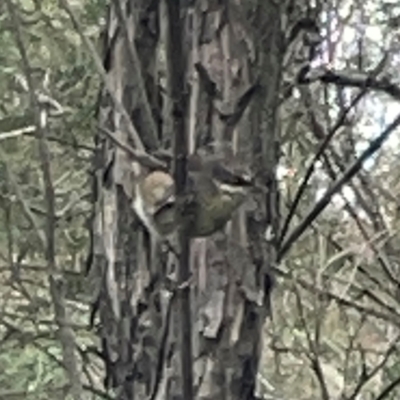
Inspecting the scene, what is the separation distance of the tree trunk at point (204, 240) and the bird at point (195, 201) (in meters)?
0.22

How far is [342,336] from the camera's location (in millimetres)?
2682

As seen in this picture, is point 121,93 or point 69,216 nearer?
point 121,93

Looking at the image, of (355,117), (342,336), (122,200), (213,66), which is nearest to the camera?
(213,66)

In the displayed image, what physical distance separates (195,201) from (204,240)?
52cm

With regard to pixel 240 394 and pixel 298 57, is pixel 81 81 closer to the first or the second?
pixel 298 57

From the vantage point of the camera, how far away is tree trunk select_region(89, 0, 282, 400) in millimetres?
1156

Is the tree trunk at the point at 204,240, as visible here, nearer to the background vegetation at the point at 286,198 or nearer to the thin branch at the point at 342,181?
the thin branch at the point at 342,181

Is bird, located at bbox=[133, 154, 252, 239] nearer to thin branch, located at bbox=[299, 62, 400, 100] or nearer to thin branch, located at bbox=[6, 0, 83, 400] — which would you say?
thin branch, located at bbox=[6, 0, 83, 400]

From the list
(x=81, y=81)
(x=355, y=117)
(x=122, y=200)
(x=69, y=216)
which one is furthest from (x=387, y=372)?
(x=122, y=200)

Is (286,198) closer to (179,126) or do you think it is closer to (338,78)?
(338,78)

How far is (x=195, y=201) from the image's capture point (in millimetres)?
674

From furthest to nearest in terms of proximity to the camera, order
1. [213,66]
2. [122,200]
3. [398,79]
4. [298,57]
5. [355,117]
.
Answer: [355,117] → [398,79] → [298,57] → [122,200] → [213,66]

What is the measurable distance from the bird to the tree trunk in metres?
0.22

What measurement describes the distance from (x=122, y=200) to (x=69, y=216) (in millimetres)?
751
